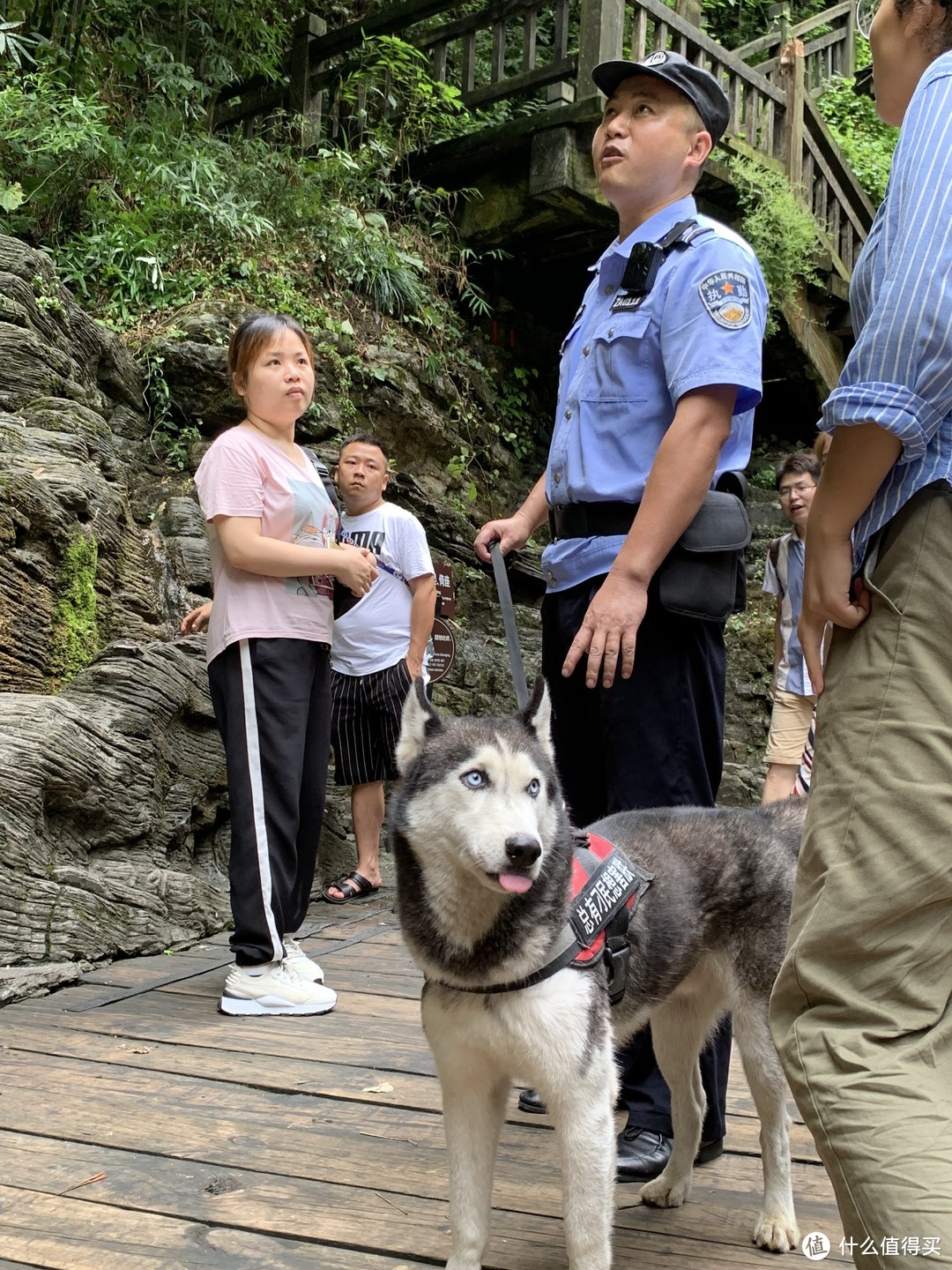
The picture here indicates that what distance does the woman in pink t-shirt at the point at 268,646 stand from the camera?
4004 millimetres

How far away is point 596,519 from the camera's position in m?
2.77

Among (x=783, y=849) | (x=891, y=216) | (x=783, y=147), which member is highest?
(x=783, y=147)

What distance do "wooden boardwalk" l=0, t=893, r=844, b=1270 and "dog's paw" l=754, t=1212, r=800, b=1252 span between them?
37mm

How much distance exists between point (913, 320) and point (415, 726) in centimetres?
131

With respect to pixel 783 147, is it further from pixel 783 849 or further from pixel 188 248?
pixel 783 849

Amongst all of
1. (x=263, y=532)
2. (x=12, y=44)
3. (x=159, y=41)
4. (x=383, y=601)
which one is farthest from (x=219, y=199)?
(x=263, y=532)

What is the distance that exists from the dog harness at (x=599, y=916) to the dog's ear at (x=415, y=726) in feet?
1.30

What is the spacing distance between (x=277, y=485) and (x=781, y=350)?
8.79 m

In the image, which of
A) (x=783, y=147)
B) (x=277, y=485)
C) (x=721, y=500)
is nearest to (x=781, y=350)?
(x=783, y=147)

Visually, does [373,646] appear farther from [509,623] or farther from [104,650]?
[509,623]

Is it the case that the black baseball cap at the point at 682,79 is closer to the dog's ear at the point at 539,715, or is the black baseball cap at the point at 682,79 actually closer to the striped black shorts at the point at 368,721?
the dog's ear at the point at 539,715

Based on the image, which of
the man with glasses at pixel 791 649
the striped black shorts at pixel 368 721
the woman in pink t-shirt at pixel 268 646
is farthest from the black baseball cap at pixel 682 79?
the man with glasses at pixel 791 649

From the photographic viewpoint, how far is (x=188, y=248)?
8539 millimetres

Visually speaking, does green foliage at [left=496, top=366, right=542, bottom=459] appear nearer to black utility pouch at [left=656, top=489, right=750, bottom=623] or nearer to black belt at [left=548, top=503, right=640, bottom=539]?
black belt at [left=548, top=503, right=640, bottom=539]
